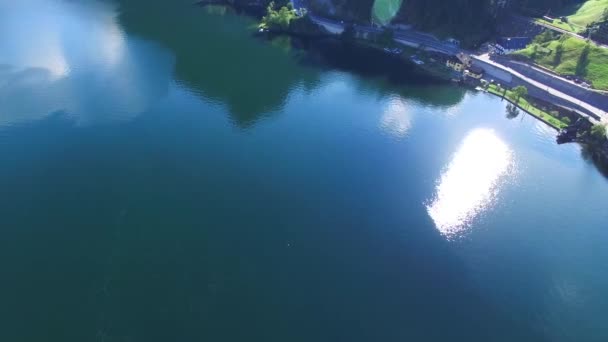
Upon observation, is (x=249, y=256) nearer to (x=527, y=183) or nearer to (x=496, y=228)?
(x=496, y=228)

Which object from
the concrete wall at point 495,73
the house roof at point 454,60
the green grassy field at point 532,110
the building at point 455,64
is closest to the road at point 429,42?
the concrete wall at point 495,73

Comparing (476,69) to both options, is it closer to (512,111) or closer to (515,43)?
(515,43)

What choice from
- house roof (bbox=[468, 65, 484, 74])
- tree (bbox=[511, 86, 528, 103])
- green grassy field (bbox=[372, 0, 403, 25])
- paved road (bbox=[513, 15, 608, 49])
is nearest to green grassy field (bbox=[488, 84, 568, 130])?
tree (bbox=[511, 86, 528, 103])

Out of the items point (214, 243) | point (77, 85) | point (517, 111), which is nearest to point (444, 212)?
point (214, 243)

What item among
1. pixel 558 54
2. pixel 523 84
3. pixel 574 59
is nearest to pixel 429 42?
pixel 523 84

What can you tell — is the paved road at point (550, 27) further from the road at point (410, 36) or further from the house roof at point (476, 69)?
the house roof at point (476, 69)

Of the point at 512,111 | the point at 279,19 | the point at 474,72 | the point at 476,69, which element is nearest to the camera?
the point at 512,111
